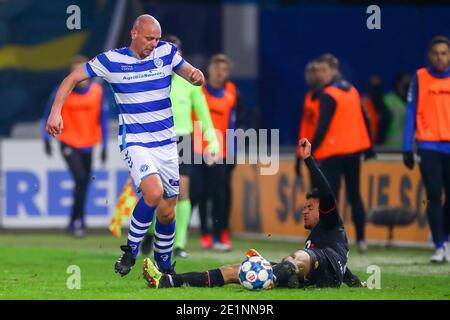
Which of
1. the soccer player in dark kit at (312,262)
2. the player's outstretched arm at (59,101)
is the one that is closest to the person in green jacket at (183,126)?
the player's outstretched arm at (59,101)

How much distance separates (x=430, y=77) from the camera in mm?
A: 15602

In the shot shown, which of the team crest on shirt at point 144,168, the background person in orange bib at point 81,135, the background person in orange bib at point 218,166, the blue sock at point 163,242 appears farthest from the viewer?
the background person in orange bib at point 81,135

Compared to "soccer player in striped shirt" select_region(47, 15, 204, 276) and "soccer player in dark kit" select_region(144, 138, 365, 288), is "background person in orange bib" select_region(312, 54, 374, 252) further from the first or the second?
"soccer player in dark kit" select_region(144, 138, 365, 288)

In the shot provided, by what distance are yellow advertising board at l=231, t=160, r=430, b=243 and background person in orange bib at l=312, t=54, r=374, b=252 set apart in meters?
1.01

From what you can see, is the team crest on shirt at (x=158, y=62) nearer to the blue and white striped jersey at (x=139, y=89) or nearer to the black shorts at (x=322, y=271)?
the blue and white striped jersey at (x=139, y=89)

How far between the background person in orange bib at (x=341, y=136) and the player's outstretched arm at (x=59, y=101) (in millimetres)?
5072

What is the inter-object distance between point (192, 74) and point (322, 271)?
2034 mm

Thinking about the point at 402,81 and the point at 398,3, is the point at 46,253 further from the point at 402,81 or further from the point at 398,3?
the point at 398,3

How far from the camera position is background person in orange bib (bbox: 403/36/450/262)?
604 inches

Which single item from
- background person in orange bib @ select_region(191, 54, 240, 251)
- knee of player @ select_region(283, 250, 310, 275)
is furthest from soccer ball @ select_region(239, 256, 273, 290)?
background person in orange bib @ select_region(191, 54, 240, 251)

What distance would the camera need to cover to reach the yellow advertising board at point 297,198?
1811 cm

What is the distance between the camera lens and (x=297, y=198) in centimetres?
1933

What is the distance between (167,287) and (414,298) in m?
1.95
